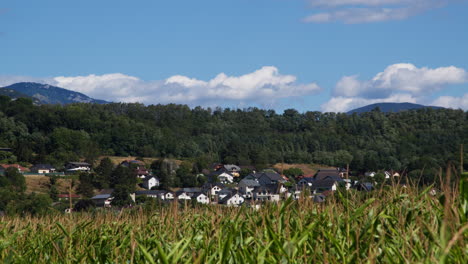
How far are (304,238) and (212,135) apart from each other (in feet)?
422

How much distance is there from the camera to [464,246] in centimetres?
346

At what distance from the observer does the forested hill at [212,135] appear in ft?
343

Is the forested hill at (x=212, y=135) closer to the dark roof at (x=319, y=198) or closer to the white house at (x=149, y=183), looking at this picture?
the white house at (x=149, y=183)

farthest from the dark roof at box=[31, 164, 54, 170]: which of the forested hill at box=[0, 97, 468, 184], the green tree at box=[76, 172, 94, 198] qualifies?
the green tree at box=[76, 172, 94, 198]

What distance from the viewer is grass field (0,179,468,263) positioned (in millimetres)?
3252

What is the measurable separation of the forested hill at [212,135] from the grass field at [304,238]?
8133cm

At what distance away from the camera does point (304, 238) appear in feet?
12.4

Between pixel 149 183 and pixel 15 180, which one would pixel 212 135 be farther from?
pixel 15 180

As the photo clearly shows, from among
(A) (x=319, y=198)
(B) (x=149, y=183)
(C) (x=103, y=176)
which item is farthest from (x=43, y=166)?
(A) (x=319, y=198)

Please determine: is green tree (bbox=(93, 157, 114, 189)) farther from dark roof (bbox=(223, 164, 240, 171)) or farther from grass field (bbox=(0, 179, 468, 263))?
grass field (bbox=(0, 179, 468, 263))

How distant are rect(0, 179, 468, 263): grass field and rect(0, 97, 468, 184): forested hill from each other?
81335 millimetres

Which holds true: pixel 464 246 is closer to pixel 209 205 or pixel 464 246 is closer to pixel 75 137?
pixel 209 205

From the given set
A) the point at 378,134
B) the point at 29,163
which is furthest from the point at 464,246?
the point at 378,134

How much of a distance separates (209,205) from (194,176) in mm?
81933
